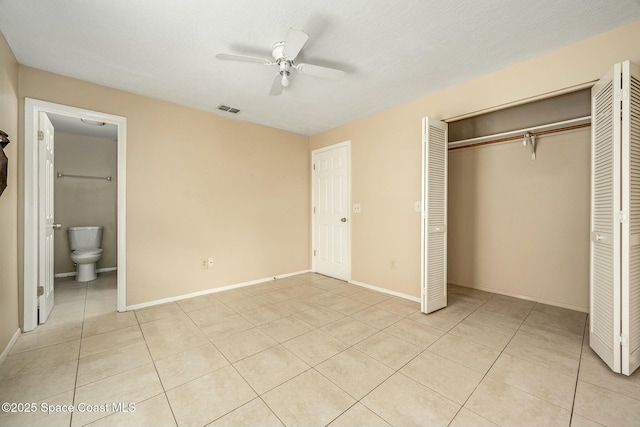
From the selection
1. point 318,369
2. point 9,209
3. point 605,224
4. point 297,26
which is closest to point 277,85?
point 297,26

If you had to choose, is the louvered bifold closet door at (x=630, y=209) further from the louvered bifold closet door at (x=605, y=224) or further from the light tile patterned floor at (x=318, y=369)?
the light tile patterned floor at (x=318, y=369)

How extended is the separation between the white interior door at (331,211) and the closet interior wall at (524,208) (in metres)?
1.57

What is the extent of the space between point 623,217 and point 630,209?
0.06m

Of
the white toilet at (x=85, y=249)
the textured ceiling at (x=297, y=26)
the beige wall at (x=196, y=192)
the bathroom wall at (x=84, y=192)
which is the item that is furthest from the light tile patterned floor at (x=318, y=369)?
the textured ceiling at (x=297, y=26)

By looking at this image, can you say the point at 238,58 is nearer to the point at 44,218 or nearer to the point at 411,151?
the point at 411,151

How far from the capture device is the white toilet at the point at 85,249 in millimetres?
3900

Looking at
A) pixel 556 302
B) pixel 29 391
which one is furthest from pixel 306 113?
pixel 556 302

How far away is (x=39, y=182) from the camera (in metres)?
2.45

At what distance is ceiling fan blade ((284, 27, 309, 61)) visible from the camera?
1.64 meters

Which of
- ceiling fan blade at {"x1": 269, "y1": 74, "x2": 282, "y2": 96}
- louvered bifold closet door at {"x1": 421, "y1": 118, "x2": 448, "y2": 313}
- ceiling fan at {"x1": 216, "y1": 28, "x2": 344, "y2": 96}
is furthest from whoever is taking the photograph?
louvered bifold closet door at {"x1": 421, "y1": 118, "x2": 448, "y2": 313}

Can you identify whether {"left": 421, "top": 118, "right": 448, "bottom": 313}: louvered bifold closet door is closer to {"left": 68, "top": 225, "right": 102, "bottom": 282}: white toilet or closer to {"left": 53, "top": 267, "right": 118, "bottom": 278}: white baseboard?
{"left": 68, "top": 225, "right": 102, "bottom": 282}: white toilet

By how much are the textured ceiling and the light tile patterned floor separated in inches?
94.5

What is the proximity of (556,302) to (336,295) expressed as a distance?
2.54 meters

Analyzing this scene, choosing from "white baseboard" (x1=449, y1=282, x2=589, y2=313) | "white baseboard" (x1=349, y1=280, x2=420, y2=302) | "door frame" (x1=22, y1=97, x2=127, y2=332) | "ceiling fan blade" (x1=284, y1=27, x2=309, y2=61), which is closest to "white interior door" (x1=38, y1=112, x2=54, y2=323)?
"door frame" (x1=22, y1=97, x2=127, y2=332)
